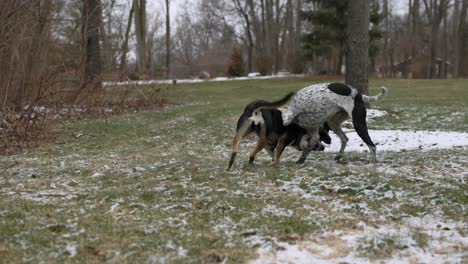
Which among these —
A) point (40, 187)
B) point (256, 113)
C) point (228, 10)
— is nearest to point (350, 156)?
point (256, 113)

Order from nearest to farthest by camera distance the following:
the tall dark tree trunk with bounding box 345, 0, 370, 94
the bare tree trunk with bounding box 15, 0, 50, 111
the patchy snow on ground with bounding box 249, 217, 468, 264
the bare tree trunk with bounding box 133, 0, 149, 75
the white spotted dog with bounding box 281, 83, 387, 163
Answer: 1. the patchy snow on ground with bounding box 249, 217, 468, 264
2. the white spotted dog with bounding box 281, 83, 387, 163
3. the bare tree trunk with bounding box 15, 0, 50, 111
4. the tall dark tree trunk with bounding box 345, 0, 370, 94
5. the bare tree trunk with bounding box 133, 0, 149, 75

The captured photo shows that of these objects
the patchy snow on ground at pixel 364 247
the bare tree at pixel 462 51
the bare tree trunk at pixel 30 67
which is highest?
the bare tree at pixel 462 51

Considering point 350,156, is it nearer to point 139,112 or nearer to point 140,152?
point 140,152

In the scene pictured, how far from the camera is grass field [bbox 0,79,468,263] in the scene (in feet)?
12.1

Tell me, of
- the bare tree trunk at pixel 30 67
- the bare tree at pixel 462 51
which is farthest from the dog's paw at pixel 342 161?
the bare tree at pixel 462 51

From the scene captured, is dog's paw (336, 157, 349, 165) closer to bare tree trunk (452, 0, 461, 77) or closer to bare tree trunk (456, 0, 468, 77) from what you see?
bare tree trunk (456, 0, 468, 77)

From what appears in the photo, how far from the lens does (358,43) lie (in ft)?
42.3

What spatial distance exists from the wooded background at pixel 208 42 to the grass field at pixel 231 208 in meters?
3.27

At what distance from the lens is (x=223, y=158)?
8.56m

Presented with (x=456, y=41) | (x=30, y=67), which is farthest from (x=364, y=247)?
(x=456, y=41)

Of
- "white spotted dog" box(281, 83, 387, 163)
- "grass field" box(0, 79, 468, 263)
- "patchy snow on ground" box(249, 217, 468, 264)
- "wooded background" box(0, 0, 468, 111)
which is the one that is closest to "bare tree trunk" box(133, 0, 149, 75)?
"wooded background" box(0, 0, 468, 111)

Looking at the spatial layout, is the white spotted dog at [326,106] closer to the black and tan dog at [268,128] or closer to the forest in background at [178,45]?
the black and tan dog at [268,128]

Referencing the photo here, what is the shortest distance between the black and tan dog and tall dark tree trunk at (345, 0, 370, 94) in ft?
21.0

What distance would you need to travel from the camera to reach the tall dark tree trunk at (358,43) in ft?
42.1
